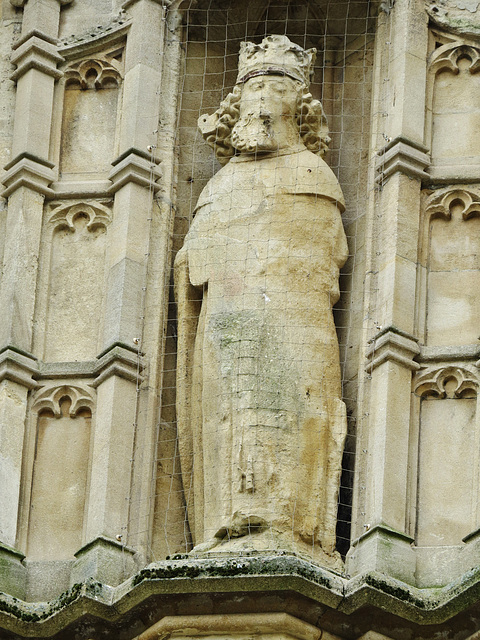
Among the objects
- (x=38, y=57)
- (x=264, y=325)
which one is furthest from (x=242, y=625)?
(x=38, y=57)

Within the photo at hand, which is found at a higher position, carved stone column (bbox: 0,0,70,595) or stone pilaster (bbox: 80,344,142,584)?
carved stone column (bbox: 0,0,70,595)

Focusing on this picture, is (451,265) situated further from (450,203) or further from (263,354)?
(263,354)

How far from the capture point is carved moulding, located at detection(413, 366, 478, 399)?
1345cm

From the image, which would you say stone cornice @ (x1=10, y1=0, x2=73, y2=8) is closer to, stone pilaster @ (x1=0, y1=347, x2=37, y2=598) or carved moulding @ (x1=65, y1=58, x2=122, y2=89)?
carved moulding @ (x1=65, y1=58, x2=122, y2=89)

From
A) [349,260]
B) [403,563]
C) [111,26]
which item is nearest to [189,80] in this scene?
[111,26]

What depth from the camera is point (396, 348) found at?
13.5 metres

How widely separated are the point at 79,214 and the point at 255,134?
117 centimetres

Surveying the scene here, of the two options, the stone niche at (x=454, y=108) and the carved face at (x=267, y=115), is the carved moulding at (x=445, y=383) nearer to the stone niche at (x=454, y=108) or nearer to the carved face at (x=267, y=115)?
the stone niche at (x=454, y=108)

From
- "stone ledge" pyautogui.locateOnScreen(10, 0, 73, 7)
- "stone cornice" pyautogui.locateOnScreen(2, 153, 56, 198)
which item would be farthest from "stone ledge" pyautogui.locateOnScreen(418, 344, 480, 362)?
"stone ledge" pyautogui.locateOnScreen(10, 0, 73, 7)

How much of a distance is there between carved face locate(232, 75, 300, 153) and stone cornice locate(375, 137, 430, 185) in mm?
556

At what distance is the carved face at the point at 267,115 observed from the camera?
14230 mm

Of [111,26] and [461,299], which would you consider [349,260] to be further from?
[111,26]

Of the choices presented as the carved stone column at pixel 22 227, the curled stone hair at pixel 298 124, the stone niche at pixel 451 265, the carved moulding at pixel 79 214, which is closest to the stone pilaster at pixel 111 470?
the carved stone column at pixel 22 227

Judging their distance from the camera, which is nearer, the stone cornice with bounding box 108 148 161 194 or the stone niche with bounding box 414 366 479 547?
the stone niche with bounding box 414 366 479 547
